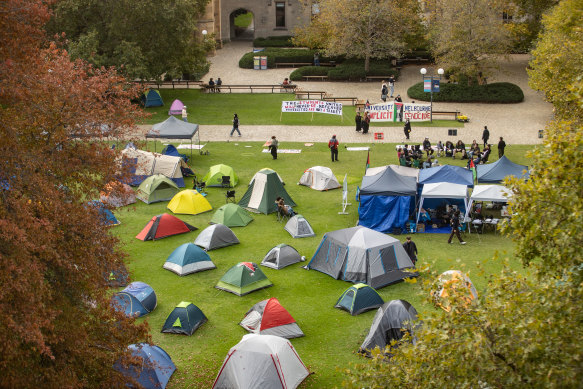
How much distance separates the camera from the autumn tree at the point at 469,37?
151 ft

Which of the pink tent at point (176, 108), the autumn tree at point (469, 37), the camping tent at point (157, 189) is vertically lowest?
the camping tent at point (157, 189)

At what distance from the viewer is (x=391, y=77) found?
168 feet

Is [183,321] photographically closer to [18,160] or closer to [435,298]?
[18,160]

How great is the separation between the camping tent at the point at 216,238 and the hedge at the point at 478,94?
95.5ft

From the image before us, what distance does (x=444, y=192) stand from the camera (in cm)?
2428

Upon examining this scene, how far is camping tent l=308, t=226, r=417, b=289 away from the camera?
19922 millimetres

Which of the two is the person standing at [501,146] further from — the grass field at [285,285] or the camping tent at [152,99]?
the camping tent at [152,99]

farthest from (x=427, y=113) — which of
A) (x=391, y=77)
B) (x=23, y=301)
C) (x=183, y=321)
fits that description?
(x=23, y=301)

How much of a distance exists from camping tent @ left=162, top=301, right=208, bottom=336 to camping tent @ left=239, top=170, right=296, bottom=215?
9293mm

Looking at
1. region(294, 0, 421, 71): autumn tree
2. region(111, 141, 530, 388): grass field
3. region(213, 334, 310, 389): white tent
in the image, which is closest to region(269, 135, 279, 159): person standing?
region(111, 141, 530, 388): grass field

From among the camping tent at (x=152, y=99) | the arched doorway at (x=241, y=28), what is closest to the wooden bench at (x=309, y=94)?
the camping tent at (x=152, y=99)

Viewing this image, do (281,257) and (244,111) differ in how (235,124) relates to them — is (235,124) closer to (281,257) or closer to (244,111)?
(244,111)

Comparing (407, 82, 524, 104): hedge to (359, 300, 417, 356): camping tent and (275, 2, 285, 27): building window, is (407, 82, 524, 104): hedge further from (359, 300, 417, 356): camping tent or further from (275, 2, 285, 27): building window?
(359, 300, 417, 356): camping tent

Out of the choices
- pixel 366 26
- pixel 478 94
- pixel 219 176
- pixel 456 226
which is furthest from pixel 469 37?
pixel 456 226
